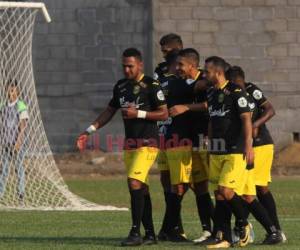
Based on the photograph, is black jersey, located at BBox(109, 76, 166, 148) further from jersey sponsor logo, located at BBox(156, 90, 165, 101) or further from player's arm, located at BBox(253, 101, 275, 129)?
player's arm, located at BBox(253, 101, 275, 129)

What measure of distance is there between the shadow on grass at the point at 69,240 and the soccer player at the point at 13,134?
5133mm

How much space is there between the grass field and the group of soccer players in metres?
0.38

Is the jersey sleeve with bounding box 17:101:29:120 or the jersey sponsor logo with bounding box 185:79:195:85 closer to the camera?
the jersey sponsor logo with bounding box 185:79:195:85

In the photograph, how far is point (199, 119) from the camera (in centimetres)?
1378

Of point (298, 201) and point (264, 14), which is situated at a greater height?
point (264, 14)

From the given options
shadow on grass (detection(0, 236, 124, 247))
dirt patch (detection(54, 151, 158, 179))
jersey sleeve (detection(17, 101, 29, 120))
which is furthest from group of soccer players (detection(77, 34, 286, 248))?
dirt patch (detection(54, 151, 158, 179))

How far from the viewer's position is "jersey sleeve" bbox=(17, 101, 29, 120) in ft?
62.5

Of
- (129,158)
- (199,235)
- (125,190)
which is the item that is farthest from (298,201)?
(129,158)

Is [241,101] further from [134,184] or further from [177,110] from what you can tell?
[134,184]

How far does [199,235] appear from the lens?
1408cm

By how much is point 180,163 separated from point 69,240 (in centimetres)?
150

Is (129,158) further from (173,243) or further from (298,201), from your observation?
(298,201)

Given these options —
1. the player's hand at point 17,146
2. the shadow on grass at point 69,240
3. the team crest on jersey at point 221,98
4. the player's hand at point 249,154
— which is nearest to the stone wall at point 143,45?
the player's hand at point 17,146

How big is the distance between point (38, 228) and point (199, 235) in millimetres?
2082
